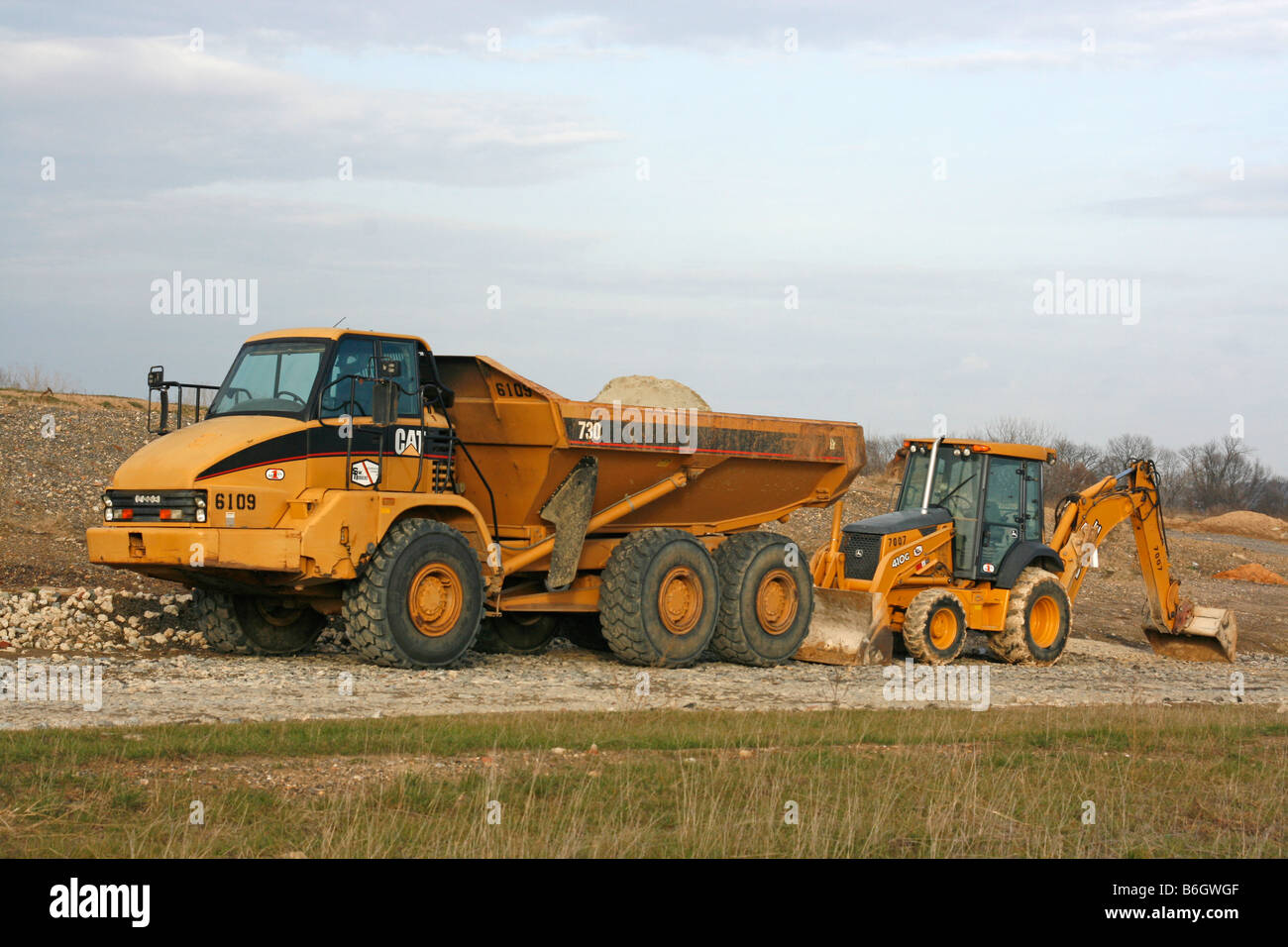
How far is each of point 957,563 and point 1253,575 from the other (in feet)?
82.3

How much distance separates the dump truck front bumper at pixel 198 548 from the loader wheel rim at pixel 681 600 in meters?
4.37

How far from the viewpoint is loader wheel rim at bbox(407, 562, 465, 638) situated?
13.3m

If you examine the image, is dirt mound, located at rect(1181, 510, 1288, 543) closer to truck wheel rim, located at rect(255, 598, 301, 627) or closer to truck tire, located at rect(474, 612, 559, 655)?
truck tire, located at rect(474, 612, 559, 655)

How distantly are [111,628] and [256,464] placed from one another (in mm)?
3750

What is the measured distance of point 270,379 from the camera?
43.7ft

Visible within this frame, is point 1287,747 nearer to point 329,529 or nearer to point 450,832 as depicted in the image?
point 450,832

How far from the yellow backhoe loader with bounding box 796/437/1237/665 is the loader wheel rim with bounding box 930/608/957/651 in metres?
0.01

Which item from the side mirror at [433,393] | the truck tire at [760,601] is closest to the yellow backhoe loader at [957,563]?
the truck tire at [760,601]

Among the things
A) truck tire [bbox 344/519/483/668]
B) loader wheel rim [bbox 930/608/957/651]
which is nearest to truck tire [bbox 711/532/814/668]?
loader wheel rim [bbox 930/608/957/651]

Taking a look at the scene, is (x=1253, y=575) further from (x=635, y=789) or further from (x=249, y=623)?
(x=635, y=789)

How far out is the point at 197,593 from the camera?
14305 millimetres

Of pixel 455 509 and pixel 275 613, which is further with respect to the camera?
pixel 275 613

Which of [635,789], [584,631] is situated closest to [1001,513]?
[584,631]
